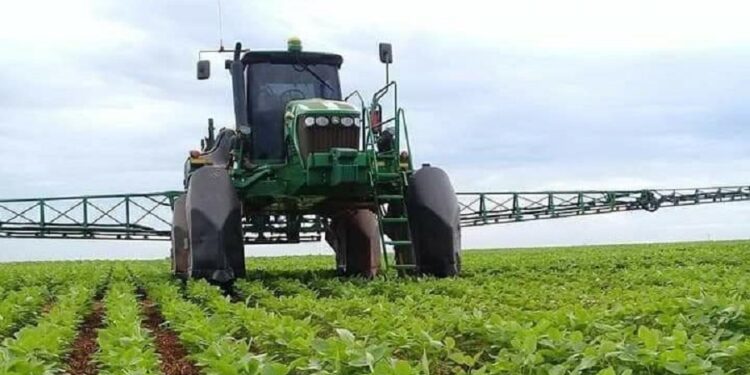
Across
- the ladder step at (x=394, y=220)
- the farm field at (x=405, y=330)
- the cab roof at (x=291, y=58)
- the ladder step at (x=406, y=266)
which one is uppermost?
the cab roof at (x=291, y=58)

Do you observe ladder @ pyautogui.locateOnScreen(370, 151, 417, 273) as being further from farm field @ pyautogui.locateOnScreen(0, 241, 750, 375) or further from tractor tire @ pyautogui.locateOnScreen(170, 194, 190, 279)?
tractor tire @ pyautogui.locateOnScreen(170, 194, 190, 279)

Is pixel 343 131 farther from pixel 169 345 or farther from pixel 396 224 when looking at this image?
pixel 169 345

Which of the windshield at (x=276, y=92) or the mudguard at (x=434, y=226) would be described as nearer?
the mudguard at (x=434, y=226)

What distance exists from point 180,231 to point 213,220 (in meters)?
2.69

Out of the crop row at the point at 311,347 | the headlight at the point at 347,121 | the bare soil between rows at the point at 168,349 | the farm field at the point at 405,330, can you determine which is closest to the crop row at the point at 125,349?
the farm field at the point at 405,330

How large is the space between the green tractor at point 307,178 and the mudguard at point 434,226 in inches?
0.5

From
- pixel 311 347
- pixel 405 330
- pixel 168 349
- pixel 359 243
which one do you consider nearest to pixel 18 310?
pixel 168 349

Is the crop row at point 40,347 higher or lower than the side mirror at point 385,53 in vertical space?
lower

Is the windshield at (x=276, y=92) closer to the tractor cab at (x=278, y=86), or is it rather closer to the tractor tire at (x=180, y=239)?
the tractor cab at (x=278, y=86)

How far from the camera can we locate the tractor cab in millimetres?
13969

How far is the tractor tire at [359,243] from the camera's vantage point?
49.5ft

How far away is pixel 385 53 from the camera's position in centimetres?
1305

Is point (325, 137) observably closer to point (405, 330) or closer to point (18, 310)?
point (18, 310)

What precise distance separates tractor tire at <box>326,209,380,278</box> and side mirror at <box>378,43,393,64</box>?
2.76 m
